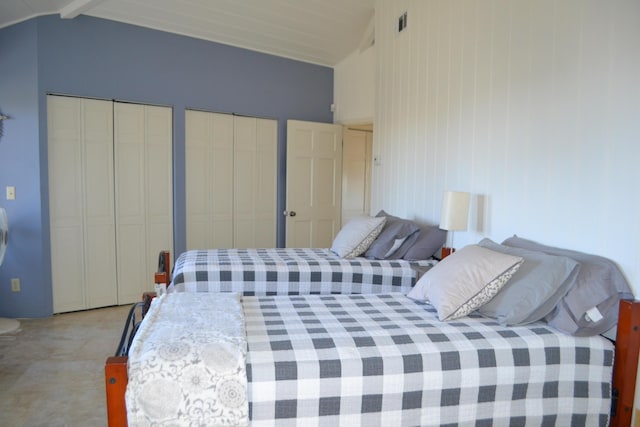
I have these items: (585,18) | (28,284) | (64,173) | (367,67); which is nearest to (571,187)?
(585,18)

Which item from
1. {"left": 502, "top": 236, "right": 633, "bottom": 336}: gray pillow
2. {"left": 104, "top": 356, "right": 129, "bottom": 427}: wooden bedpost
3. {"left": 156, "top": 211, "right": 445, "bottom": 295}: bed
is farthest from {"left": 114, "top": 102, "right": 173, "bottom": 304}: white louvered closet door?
{"left": 502, "top": 236, "right": 633, "bottom": 336}: gray pillow

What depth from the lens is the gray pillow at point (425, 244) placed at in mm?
3010

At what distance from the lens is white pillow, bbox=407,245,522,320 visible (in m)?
1.87

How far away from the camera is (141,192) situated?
4355 millimetres

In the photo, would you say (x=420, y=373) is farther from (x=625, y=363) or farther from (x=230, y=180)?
(x=230, y=180)

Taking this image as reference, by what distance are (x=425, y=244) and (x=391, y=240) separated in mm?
240

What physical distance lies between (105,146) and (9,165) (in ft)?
2.58

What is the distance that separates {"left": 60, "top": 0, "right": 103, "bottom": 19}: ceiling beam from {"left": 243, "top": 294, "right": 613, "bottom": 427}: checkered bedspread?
3.32 metres

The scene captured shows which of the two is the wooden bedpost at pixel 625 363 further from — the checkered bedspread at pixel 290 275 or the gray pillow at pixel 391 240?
the gray pillow at pixel 391 240

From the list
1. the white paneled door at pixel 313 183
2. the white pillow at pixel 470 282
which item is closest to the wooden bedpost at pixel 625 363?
the white pillow at pixel 470 282

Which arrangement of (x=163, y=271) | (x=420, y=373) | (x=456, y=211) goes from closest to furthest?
(x=420, y=373), (x=456, y=211), (x=163, y=271)

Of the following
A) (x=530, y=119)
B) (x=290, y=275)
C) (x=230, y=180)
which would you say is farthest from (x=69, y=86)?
(x=530, y=119)

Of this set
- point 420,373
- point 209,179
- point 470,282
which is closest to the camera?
point 420,373

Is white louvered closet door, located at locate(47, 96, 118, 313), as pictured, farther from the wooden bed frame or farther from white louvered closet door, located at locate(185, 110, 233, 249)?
the wooden bed frame
